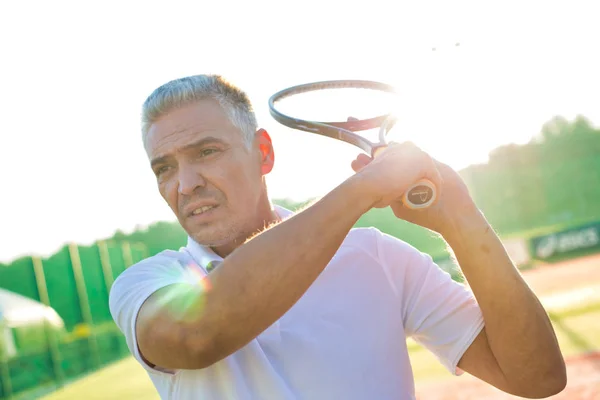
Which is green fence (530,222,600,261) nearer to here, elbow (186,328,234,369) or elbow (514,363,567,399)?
elbow (514,363,567,399)

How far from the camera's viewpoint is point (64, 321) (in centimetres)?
2005

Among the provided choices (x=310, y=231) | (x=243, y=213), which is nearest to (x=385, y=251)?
(x=243, y=213)

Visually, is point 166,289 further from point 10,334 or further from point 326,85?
point 10,334

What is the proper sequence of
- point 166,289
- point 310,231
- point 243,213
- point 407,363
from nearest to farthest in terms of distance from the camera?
1. point 310,231
2. point 166,289
3. point 407,363
4. point 243,213

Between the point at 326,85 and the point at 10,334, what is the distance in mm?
16041

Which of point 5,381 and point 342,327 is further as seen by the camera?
point 5,381

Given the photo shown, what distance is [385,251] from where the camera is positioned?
2.39 metres

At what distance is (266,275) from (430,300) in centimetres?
94

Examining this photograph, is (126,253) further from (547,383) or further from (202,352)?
(202,352)

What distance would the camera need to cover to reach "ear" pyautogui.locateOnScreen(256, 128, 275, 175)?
269 centimetres

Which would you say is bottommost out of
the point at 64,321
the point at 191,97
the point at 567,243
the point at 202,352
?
the point at 567,243

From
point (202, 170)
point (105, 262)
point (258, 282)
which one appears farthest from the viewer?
point (105, 262)

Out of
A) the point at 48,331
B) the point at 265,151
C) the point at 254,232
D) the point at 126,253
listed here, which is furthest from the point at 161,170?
the point at 126,253

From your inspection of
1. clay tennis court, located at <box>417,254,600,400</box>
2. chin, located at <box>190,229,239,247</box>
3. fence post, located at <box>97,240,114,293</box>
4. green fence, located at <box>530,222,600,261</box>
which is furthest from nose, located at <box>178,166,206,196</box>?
green fence, located at <box>530,222,600,261</box>
